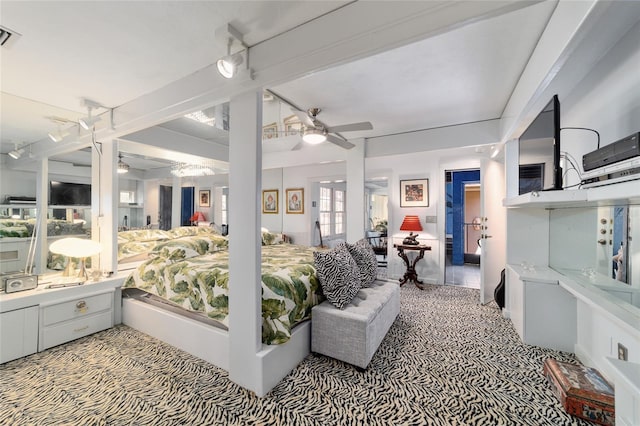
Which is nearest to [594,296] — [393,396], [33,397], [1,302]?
[393,396]

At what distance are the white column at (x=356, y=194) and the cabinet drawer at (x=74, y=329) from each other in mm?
3136

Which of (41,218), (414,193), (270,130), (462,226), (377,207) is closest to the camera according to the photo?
(41,218)

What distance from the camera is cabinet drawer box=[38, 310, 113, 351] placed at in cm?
231

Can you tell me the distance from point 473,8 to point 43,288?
13.0ft

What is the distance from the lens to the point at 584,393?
1.57 meters

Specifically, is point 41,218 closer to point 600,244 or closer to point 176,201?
point 176,201

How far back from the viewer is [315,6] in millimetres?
1421

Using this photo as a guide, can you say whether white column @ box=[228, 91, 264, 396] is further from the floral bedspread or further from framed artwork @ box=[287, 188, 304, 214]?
framed artwork @ box=[287, 188, 304, 214]

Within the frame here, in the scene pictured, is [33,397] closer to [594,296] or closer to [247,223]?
[247,223]

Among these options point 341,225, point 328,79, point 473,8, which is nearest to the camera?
point 473,8

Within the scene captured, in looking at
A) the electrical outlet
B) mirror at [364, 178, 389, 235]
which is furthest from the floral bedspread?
mirror at [364, 178, 389, 235]

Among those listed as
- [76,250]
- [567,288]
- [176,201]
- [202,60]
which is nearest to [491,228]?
[567,288]

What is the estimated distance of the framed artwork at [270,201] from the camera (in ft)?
17.9

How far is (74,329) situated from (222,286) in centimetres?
173
